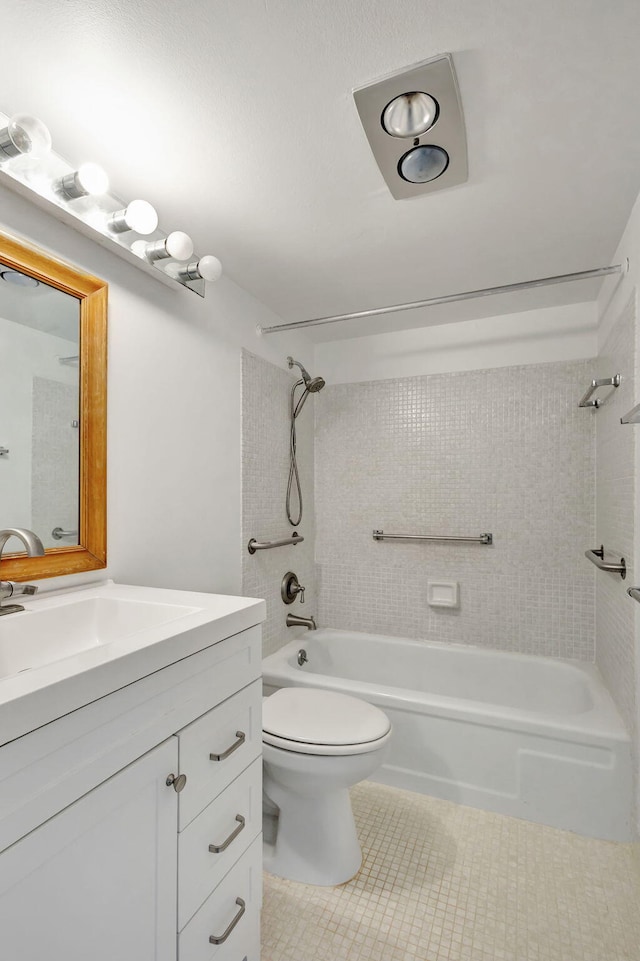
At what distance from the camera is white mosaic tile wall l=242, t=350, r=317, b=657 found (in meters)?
2.20

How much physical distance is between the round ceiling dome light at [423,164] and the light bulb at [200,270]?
0.66 meters

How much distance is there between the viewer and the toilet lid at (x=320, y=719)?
1509 millimetres

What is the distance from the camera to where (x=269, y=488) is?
242 centimetres

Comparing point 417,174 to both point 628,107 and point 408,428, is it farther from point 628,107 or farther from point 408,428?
point 408,428

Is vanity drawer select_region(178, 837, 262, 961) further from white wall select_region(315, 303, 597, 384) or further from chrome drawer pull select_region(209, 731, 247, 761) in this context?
white wall select_region(315, 303, 597, 384)

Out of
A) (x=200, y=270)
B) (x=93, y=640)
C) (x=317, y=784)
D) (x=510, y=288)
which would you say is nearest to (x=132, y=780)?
(x=93, y=640)

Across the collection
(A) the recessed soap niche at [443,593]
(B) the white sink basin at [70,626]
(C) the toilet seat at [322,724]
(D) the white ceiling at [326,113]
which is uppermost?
(D) the white ceiling at [326,113]

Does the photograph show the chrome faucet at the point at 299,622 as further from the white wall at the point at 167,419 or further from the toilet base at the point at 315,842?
the toilet base at the point at 315,842

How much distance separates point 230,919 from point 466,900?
0.80 metres

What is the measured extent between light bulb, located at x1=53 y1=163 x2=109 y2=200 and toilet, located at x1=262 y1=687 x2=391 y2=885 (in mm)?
1684

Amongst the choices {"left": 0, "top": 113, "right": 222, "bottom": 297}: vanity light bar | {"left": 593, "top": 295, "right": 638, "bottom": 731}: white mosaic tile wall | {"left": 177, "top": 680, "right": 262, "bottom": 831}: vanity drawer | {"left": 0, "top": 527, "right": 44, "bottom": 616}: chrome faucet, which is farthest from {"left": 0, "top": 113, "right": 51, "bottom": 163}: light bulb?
{"left": 593, "top": 295, "right": 638, "bottom": 731}: white mosaic tile wall

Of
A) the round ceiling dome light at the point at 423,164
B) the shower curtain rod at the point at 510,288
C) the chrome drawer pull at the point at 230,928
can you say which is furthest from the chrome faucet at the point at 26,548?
the shower curtain rod at the point at 510,288

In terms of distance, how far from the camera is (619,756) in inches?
65.5

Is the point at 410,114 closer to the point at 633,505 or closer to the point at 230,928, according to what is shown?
the point at 633,505
